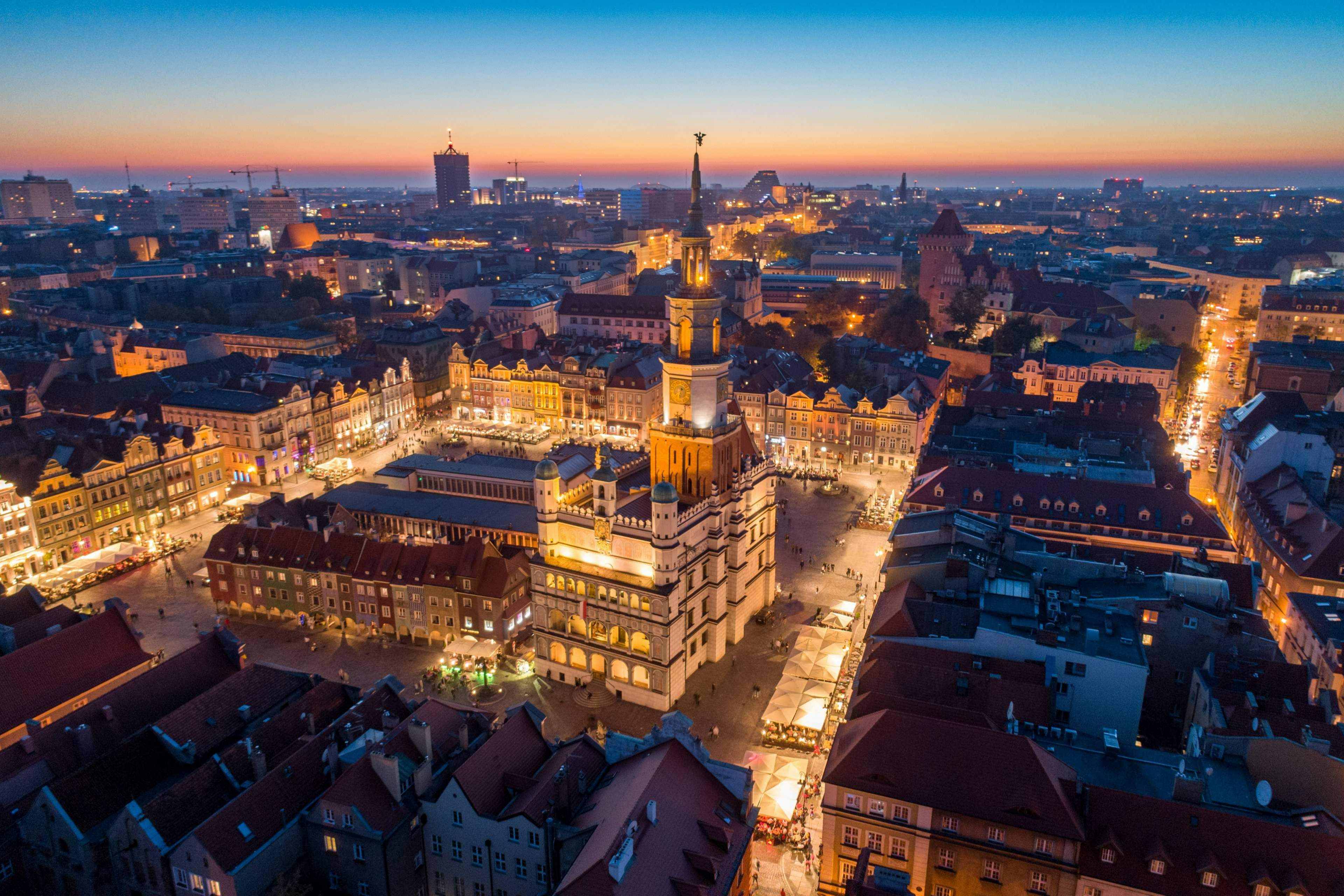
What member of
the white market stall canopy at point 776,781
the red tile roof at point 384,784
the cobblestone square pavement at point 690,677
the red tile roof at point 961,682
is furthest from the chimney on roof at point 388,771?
the red tile roof at point 961,682

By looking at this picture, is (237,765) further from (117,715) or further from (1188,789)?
(1188,789)

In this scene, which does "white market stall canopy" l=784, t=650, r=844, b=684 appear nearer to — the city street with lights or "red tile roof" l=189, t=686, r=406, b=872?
"red tile roof" l=189, t=686, r=406, b=872

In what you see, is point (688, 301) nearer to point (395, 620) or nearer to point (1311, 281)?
point (395, 620)

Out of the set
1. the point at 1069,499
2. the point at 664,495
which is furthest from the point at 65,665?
the point at 1069,499

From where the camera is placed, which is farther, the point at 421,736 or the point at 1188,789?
the point at 421,736

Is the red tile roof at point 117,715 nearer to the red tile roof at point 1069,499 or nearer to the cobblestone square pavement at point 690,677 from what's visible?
the cobblestone square pavement at point 690,677
